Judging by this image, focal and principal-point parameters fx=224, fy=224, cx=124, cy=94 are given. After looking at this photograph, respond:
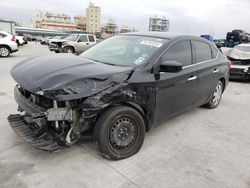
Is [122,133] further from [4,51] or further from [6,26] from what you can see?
[6,26]

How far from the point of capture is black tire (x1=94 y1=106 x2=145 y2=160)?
261 cm

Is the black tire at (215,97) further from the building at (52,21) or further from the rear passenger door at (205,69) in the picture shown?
the building at (52,21)

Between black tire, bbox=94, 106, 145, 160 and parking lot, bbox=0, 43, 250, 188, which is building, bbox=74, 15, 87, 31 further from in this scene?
black tire, bbox=94, 106, 145, 160

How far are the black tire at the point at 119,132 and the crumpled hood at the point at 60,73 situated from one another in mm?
383

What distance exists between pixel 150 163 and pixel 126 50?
1710 mm

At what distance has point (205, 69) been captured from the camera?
13.4 feet

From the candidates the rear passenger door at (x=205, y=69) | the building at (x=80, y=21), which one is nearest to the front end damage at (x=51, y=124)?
the rear passenger door at (x=205, y=69)

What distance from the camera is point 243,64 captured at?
8.70 metres

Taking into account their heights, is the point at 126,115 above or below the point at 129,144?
above

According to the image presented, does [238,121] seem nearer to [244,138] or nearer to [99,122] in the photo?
[244,138]

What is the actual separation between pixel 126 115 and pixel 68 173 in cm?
94

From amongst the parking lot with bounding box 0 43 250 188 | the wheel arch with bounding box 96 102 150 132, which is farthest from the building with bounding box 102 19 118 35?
the wheel arch with bounding box 96 102 150 132

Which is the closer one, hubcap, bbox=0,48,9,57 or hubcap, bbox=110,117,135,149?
hubcap, bbox=110,117,135,149

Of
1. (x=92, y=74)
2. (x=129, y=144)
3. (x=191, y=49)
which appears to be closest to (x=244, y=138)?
(x=191, y=49)
